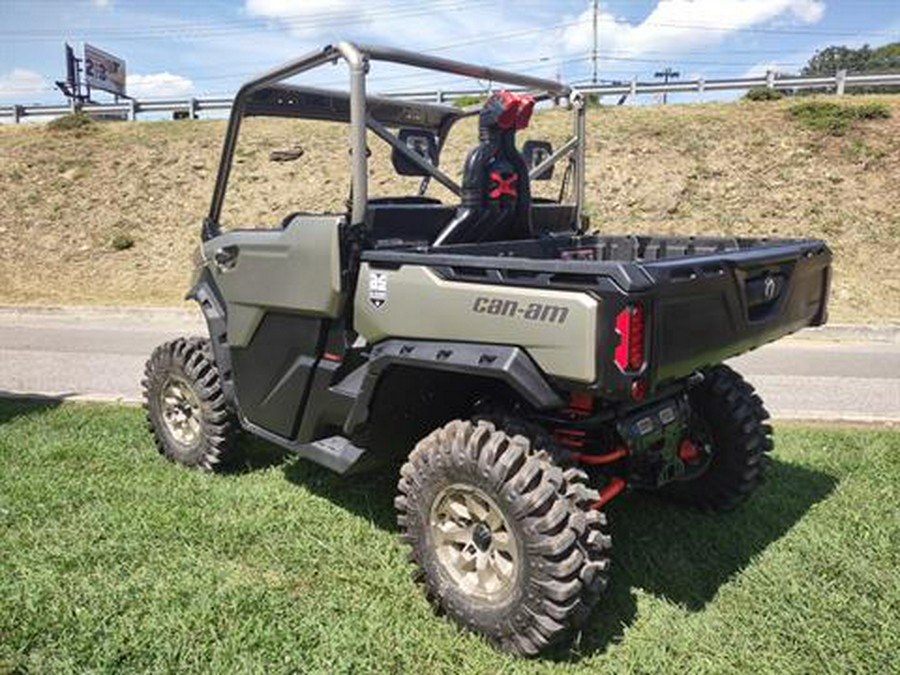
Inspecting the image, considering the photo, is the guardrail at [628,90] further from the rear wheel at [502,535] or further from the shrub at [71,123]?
the rear wheel at [502,535]

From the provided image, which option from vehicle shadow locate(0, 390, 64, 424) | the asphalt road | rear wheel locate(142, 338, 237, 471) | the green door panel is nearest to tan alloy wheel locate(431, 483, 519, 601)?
the green door panel

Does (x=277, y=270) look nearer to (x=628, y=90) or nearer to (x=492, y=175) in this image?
(x=492, y=175)

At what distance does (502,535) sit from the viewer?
3.07m

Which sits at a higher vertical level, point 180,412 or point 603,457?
point 603,457

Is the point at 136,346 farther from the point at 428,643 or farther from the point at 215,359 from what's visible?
the point at 428,643

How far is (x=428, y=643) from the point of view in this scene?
3.10 meters

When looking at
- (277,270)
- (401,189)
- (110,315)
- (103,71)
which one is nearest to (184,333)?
(110,315)

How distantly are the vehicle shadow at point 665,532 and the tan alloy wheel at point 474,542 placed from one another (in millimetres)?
365

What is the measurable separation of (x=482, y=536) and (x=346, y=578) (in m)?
0.82

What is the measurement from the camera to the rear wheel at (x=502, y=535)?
9.43ft

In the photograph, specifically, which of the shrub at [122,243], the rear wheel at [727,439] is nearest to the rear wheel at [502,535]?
the rear wheel at [727,439]

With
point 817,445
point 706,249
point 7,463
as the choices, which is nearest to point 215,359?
point 7,463

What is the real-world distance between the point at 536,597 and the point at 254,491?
219cm

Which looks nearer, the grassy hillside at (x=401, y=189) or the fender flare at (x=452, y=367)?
the fender flare at (x=452, y=367)
